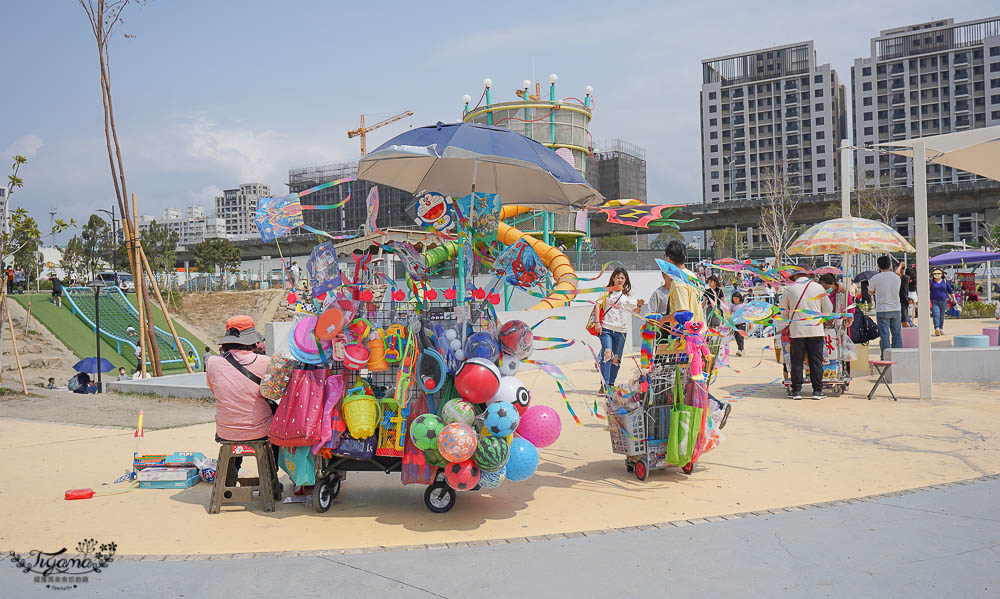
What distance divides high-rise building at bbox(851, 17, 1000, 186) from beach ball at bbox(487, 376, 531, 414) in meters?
117

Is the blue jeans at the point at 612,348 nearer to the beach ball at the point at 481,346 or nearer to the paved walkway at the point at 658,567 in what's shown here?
the beach ball at the point at 481,346

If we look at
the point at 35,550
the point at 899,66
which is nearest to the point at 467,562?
the point at 35,550

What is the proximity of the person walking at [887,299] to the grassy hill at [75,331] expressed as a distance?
2130 cm

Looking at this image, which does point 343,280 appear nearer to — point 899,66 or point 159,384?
point 159,384

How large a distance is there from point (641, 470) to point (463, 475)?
6.22ft

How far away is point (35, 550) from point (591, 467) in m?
4.28

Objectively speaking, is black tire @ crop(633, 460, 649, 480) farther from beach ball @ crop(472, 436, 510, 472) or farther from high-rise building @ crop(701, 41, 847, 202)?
high-rise building @ crop(701, 41, 847, 202)

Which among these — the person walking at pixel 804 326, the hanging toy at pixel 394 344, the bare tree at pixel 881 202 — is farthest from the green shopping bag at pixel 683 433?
the bare tree at pixel 881 202

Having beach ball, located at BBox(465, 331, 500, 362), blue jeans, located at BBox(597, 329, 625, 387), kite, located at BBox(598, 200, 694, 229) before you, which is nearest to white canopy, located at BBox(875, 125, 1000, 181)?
blue jeans, located at BBox(597, 329, 625, 387)

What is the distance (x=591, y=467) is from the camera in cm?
670

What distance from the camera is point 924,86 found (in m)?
113

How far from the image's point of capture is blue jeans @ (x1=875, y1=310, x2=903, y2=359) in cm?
1204

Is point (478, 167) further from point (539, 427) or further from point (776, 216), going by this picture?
point (776, 216)

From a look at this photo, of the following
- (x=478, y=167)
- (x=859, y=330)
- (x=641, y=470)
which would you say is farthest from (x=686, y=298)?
(x=859, y=330)
